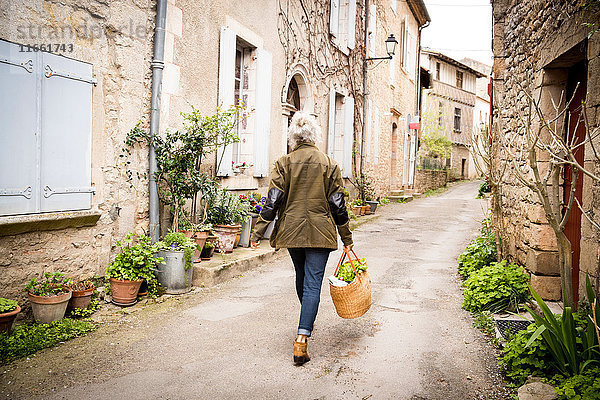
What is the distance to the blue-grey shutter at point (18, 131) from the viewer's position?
158 inches

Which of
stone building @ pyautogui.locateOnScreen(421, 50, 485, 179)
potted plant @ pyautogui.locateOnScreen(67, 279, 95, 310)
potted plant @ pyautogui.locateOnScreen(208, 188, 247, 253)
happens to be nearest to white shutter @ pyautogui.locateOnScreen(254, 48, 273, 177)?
potted plant @ pyautogui.locateOnScreen(208, 188, 247, 253)

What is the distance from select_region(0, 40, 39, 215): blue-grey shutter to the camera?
4008 mm

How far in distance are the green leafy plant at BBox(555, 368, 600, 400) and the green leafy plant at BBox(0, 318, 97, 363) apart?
3.56 meters

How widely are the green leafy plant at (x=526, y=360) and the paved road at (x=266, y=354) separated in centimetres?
14

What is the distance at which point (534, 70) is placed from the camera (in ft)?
16.5

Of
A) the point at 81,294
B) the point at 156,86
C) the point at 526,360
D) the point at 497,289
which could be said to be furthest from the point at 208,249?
the point at 526,360

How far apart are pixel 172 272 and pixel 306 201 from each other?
2.29 meters

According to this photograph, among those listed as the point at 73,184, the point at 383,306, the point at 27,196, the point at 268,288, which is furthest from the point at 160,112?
the point at 383,306

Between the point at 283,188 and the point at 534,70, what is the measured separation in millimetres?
3068

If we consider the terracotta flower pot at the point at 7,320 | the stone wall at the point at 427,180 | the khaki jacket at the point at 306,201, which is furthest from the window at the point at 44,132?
the stone wall at the point at 427,180

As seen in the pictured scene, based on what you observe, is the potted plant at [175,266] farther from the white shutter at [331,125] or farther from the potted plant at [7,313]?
the white shutter at [331,125]

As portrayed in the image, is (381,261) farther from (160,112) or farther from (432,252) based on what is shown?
(160,112)

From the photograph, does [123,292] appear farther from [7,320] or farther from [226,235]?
[226,235]

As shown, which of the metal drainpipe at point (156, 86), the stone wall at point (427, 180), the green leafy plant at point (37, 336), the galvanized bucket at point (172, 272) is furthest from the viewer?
the stone wall at point (427, 180)
